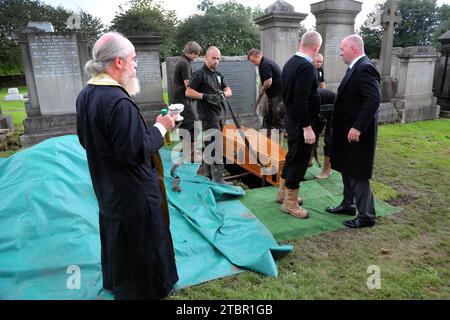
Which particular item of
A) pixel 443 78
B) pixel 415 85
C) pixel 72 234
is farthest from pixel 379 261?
pixel 443 78

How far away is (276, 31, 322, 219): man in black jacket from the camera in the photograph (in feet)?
11.3

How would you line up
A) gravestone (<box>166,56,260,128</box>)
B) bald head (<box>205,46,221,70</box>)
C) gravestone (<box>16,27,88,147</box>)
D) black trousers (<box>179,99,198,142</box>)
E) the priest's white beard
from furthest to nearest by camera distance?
gravestone (<box>166,56,260,128</box>)
gravestone (<box>16,27,88,147</box>)
black trousers (<box>179,99,198,142</box>)
bald head (<box>205,46,221,70</box>)
the priest's white beard

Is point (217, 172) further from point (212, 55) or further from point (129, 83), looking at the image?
point (129, 83)

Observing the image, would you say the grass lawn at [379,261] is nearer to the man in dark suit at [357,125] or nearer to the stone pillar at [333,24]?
the man in dark suit at [357,125]

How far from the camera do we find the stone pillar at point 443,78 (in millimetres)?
10195

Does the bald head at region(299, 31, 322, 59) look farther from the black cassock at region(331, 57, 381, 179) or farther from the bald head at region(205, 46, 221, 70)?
the bald head at region(205, 46, 221, 70)

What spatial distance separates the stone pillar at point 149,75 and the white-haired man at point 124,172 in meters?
5.72

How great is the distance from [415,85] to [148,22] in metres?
27.4

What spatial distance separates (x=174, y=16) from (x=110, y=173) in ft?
124

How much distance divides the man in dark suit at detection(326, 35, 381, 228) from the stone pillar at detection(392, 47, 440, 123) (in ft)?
22.6

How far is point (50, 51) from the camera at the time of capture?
702cm

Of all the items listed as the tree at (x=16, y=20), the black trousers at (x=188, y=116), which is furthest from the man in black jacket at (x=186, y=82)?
the tree at (x=16, y=20)

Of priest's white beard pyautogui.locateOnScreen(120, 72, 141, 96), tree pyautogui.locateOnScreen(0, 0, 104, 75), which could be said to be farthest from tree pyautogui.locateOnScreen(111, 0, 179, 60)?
priest's white beard pyautogui.locateOnScreen(120, 72, 141, 96)
